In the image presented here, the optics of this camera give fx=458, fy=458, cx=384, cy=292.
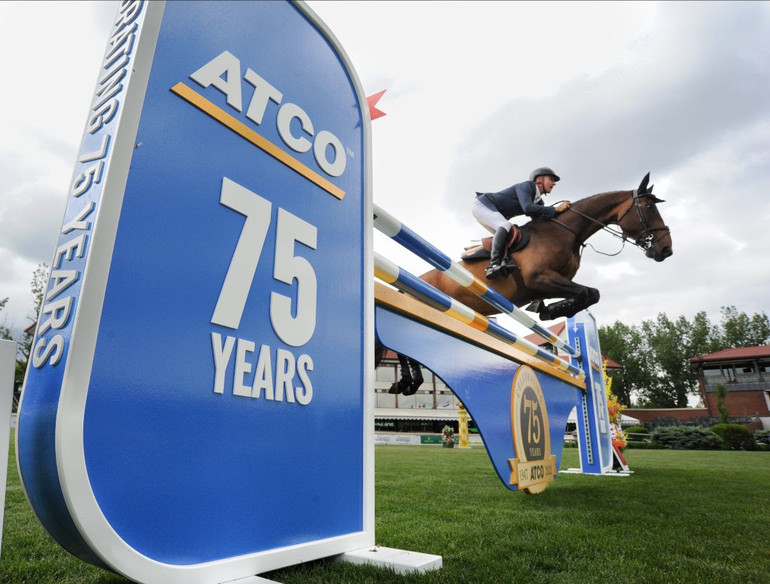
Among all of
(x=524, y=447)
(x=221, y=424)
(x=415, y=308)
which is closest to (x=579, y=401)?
(x=524, y=447)

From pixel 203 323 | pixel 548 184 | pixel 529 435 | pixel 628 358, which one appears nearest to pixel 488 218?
pixel 548 184

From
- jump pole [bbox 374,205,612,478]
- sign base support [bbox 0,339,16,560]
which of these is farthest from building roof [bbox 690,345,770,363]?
sign base support [bbox 0,339,16,560]

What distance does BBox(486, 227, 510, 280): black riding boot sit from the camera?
3.81 metres

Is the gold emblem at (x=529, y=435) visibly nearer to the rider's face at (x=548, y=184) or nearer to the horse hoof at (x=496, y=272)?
the horse hoof at (x=496, y=272)

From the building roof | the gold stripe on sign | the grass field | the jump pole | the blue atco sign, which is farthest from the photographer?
the building roof

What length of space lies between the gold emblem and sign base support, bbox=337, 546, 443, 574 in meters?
1.44

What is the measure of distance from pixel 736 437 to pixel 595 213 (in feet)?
56.2

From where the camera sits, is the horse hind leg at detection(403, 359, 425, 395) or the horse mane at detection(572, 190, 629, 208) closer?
the horse hind leg at detection(403, 359, 425, 395)

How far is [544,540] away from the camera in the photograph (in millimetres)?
2006

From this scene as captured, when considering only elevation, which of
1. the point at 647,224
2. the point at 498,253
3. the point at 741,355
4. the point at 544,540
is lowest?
the point at 544,540

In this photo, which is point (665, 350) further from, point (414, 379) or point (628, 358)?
point (414, 379)

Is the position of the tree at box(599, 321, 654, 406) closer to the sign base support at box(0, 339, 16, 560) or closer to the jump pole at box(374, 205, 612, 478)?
the jump pole at box(374, 205, 612, 478)

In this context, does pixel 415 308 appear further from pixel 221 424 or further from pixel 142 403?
pixel 142 403

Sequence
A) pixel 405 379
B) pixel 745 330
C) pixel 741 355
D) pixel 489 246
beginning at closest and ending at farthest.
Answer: pixel 405 379 → pixel 489 246 → pixel 741 355 → pixel 745 330
